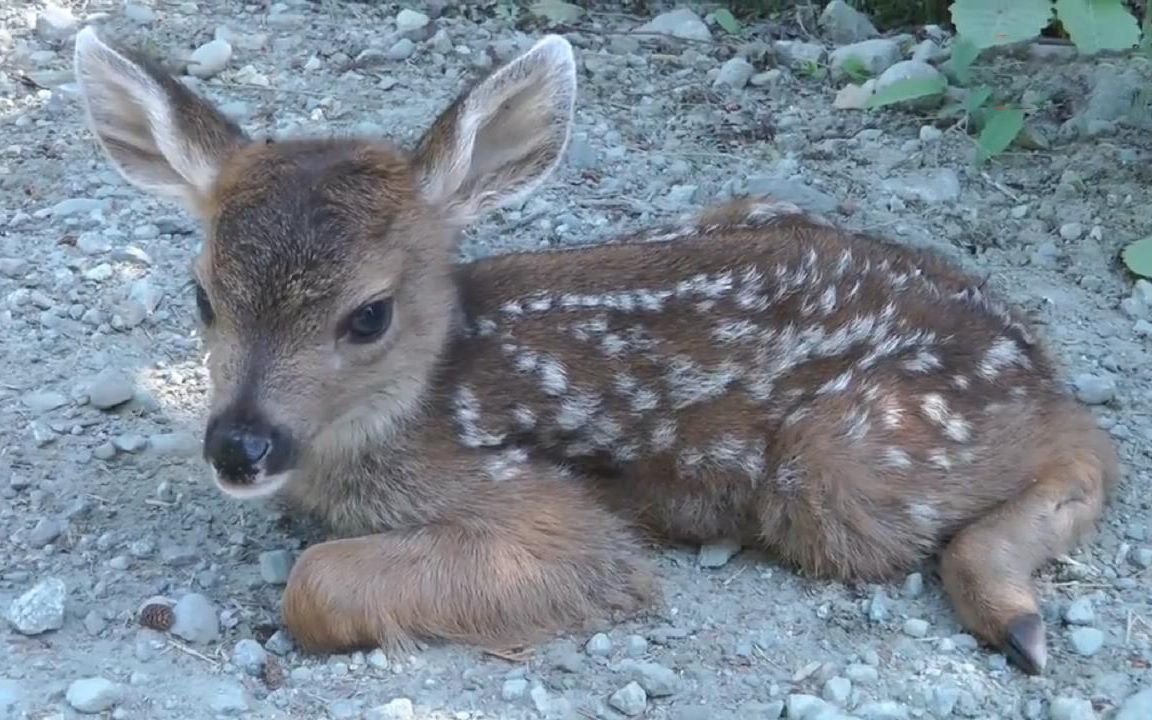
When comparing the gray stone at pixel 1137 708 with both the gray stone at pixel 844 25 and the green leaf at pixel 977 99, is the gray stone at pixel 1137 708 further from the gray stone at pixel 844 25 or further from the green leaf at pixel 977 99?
the gray stone at pixel 844 25

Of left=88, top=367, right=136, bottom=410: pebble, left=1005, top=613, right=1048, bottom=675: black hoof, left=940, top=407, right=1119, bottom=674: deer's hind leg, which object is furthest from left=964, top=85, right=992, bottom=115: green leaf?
left=88, top=367, right=136, bottom=410: pebble

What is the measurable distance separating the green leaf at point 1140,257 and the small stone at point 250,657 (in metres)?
2.87

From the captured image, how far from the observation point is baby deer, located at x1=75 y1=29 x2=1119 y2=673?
3.73 metres

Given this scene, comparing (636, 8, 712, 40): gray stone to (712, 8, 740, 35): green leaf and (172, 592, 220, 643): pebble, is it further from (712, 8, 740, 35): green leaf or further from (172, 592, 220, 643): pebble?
(172, 592, 220, 643): pebble

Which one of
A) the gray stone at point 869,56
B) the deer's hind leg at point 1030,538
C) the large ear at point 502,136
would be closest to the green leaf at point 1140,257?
the deer's hind leg at point 1030,538

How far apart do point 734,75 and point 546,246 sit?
1.44 metres

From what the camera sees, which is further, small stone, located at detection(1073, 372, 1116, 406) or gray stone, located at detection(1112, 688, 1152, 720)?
small stone, located at detection(1073, 372, 1116, 406)

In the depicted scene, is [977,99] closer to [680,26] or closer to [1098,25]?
[1098,25]

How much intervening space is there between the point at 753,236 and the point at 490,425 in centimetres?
88

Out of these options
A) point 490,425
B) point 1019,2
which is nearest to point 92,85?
point 490,425

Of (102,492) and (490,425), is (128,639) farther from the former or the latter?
(490,425)

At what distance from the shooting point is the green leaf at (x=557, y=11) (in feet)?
22.9

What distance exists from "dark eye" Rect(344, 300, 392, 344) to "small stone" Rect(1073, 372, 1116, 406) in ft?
6.39

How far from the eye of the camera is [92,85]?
4098 mm
